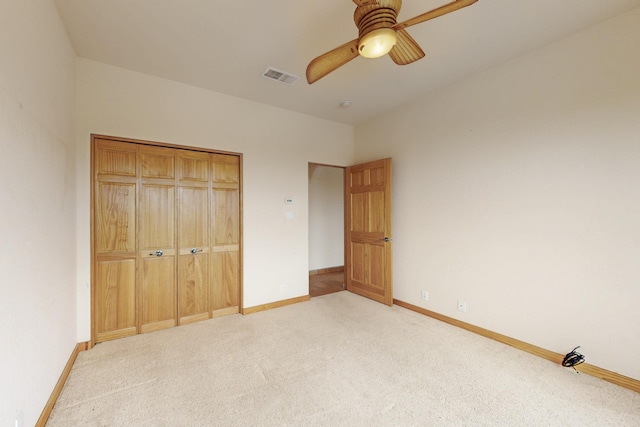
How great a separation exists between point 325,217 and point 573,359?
14.4ft

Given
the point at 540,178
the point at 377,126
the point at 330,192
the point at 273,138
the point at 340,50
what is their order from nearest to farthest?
the point at 340,50, the point at 540,178, the point at 273,138, the point at 377,126, the point at 330,192

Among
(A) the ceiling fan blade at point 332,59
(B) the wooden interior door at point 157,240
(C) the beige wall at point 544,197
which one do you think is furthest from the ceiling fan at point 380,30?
(B) the wooden interior door at point 157,240

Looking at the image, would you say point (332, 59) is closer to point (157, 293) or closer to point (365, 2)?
point (365, 2)

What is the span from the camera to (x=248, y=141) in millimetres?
3510

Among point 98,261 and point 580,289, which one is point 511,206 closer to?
point 580,289

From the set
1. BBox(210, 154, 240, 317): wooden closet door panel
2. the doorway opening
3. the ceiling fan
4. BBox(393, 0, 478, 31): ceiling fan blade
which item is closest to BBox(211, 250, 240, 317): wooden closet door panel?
BBox(210, 154, 240, 317): wooden closet door panel

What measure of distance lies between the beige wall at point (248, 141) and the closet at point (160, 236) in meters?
0.12

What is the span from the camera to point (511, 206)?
103 inches

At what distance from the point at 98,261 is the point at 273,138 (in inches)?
97.7

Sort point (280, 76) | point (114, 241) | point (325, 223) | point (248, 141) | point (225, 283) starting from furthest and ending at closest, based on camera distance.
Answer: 1. point (325, 223)
2. point (248, 141)
3. point (225, 283)
4. point (280, 76)
5. point (114, 241)

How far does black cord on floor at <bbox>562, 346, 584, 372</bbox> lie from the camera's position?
2.16 m

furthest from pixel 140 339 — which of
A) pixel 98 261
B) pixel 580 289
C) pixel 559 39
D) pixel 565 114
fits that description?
pixel 559 39

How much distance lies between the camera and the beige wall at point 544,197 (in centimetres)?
203

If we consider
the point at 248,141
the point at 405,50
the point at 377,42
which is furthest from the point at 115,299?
the point at 405,50
